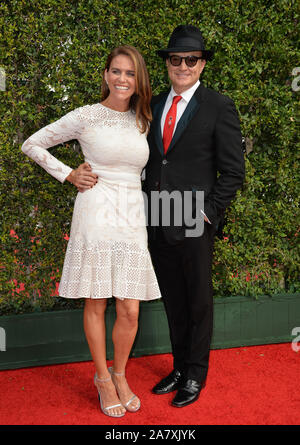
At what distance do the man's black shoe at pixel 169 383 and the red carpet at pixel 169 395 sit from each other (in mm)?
51

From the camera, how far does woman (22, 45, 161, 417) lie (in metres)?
2.90

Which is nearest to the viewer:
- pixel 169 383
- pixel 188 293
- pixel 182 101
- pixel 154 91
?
pixel 182 101

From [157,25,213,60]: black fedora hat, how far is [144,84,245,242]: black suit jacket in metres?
0.28

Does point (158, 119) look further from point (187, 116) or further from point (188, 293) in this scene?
point (188, 293)

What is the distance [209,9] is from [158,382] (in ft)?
10.4

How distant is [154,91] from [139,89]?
91 centimetres

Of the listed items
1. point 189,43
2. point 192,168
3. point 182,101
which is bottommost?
point 192,168

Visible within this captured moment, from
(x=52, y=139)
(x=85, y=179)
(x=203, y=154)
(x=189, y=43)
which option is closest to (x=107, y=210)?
(x=85, y=179)

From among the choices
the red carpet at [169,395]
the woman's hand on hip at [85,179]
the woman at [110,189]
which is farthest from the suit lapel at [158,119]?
the red carpet at [169,395]

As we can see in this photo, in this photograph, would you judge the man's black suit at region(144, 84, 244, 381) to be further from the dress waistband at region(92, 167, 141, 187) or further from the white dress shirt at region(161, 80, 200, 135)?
the dress waistband at region(92, 167, 141, 187)

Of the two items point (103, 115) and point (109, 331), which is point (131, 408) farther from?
point (103, 115)

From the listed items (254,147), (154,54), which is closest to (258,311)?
(254,147)

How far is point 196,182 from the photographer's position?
3.11 m

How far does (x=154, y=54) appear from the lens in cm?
372
